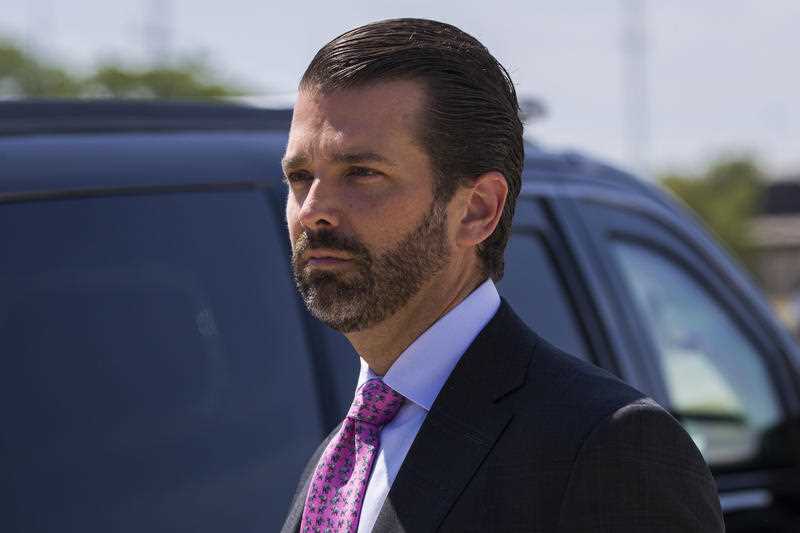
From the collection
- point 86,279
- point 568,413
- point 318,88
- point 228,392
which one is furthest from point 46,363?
point 568,413

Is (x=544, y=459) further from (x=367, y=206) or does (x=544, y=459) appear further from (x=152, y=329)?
(x=152, y=329)

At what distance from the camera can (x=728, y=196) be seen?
207 ft

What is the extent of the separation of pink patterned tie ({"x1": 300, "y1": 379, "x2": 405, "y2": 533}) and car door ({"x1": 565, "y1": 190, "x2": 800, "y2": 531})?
1.81 m

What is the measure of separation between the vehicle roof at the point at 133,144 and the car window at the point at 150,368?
5 centimetres

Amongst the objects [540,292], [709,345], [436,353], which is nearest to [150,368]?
[436,353]

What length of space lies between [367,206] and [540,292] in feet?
5.42

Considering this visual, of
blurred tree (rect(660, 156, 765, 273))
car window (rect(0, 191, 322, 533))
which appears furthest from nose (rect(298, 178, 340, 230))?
blurred tree (rect(660, 156, 765, 273))

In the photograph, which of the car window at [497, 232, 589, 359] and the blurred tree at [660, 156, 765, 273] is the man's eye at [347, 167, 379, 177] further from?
the blurred tree at [660, 156, 765, 273]

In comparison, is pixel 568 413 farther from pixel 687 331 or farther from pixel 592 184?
pixel 687 331

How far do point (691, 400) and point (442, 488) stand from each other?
2.69 metres

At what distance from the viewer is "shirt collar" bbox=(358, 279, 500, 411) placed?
1.84 m

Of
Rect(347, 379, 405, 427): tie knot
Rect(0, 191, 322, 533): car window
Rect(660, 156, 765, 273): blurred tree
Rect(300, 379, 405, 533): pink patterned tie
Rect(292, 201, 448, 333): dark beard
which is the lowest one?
Rect(660, 156, 765, 273): blurred tree

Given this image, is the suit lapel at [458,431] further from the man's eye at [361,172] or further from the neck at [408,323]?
the man's eye at [361,172]

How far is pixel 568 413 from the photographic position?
5.50ft
